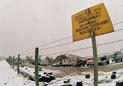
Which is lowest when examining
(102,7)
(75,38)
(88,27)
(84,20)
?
(75,38)

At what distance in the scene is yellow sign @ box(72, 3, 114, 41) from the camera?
2591 millimetres

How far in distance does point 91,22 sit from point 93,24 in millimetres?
84

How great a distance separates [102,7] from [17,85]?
6.03 meters

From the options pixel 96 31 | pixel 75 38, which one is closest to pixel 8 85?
pixel 75 38

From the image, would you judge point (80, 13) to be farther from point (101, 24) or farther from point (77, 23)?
point (101, 24)

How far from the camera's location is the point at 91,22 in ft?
9.39

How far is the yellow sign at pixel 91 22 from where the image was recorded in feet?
8.50

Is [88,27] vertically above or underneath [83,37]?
above

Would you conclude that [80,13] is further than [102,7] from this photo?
Yes

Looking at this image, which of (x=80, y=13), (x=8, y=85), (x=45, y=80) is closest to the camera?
(x=80, y=13)

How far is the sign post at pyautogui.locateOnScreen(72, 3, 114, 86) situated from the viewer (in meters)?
2.60

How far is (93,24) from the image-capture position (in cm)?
280

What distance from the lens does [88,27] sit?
2.90 m

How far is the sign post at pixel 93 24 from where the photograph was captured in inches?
102
